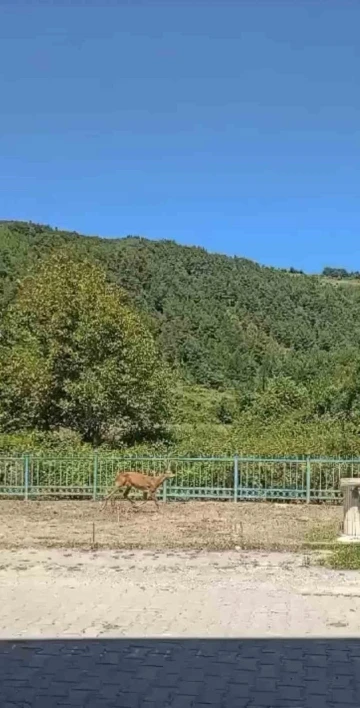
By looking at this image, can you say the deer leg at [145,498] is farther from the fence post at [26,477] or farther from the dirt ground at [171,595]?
the dirt ground at [171,595]

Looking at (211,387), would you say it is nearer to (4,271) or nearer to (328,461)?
(4,271)

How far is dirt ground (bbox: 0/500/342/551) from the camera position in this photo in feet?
41.6

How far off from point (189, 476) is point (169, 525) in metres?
4.57

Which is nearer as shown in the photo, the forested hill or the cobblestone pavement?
the cobblestone pavement

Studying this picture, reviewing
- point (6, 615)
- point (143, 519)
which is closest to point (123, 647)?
point (6, 615)

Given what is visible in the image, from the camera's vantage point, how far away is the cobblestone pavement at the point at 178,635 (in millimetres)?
5621

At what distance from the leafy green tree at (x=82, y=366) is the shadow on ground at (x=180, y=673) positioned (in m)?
19.4

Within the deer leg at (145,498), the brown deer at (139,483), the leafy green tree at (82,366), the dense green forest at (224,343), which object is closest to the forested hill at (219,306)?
the dense green forest at (224,343)

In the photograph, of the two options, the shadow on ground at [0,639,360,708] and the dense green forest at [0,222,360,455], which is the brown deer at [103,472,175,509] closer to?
the dense green forest at [0,222,360,455]

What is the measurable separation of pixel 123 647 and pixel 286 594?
2.81m

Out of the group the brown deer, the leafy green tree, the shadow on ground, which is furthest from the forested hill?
the shadow on ground

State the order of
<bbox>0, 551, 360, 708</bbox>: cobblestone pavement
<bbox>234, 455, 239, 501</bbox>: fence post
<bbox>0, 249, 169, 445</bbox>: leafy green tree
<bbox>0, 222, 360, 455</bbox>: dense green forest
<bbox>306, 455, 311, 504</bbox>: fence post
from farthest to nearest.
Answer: <bbox>0, 222, 360, 455</bbox>: dense green forest → <bbox>0, 249, 169, 445</bbox>: leafy green tree → <bbox>306, 455, 311, 504</bbox>: fence post → <bbox>234, 455, 239, 501</bbox>: fence post → <bbox>0, 551, 360, 708</bbox>: cobblestone pavement

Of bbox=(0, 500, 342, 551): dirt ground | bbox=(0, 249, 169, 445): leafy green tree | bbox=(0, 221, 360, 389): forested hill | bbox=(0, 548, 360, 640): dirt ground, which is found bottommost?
bbox=(0, 500, 342, 551): dirt ground

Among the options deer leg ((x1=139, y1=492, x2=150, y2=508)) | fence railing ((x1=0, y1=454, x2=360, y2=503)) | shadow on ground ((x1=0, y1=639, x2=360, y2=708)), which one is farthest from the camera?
fence railing ((x1=0, y1=454, x2=360, y2=503))
